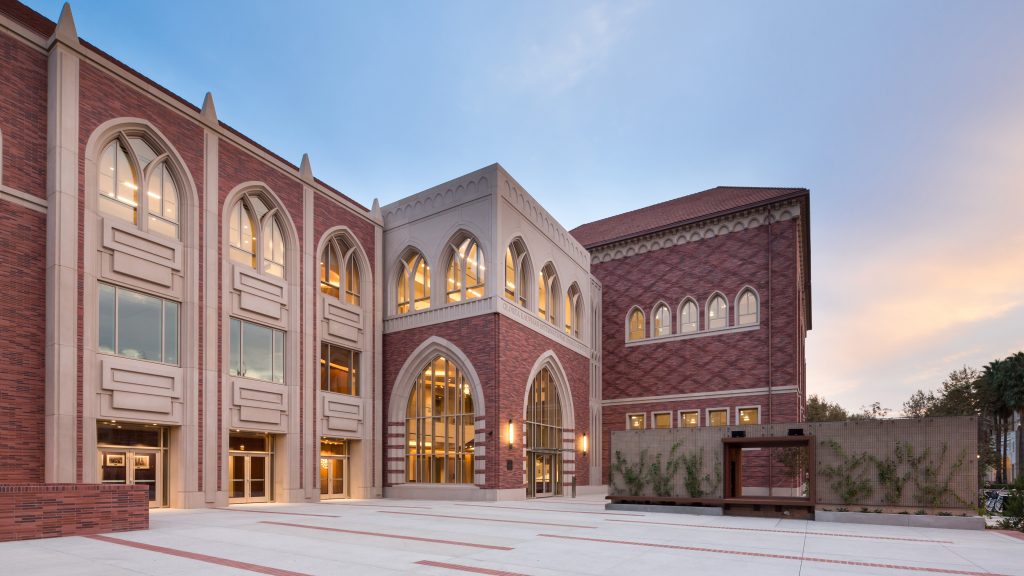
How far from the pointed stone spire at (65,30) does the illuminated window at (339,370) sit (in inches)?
478

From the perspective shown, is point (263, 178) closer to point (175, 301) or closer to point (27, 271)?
point (175, 301)

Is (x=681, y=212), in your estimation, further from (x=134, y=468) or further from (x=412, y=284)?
(x=134, y=468)

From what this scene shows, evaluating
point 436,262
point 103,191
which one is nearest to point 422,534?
point 103,191

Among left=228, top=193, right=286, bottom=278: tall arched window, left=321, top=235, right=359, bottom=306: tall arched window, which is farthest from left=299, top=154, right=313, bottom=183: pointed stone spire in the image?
left=321, top=235, right=359, bottom=306: tall arched window

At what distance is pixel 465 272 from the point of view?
81.6 feet

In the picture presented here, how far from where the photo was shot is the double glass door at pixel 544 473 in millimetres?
25750

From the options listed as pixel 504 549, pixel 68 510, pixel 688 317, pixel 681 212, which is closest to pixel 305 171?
pixel 68 510

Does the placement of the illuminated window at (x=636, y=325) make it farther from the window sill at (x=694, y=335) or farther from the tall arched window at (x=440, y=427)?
the tall arched window at (x=440, y=427)

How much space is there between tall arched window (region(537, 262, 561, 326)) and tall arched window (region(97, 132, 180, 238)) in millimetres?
14298

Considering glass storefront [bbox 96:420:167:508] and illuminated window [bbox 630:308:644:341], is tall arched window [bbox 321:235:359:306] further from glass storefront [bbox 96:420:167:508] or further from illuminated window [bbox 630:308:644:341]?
illuminated window [bbox 630:308:644:341]

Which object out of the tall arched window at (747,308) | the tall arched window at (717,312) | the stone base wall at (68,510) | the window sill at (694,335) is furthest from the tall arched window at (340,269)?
the tall arched window at (747,308)

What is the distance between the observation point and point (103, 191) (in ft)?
56.4

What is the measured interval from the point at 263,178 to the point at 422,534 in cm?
1497

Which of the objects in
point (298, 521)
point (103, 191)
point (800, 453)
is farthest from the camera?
point (800, 453)
